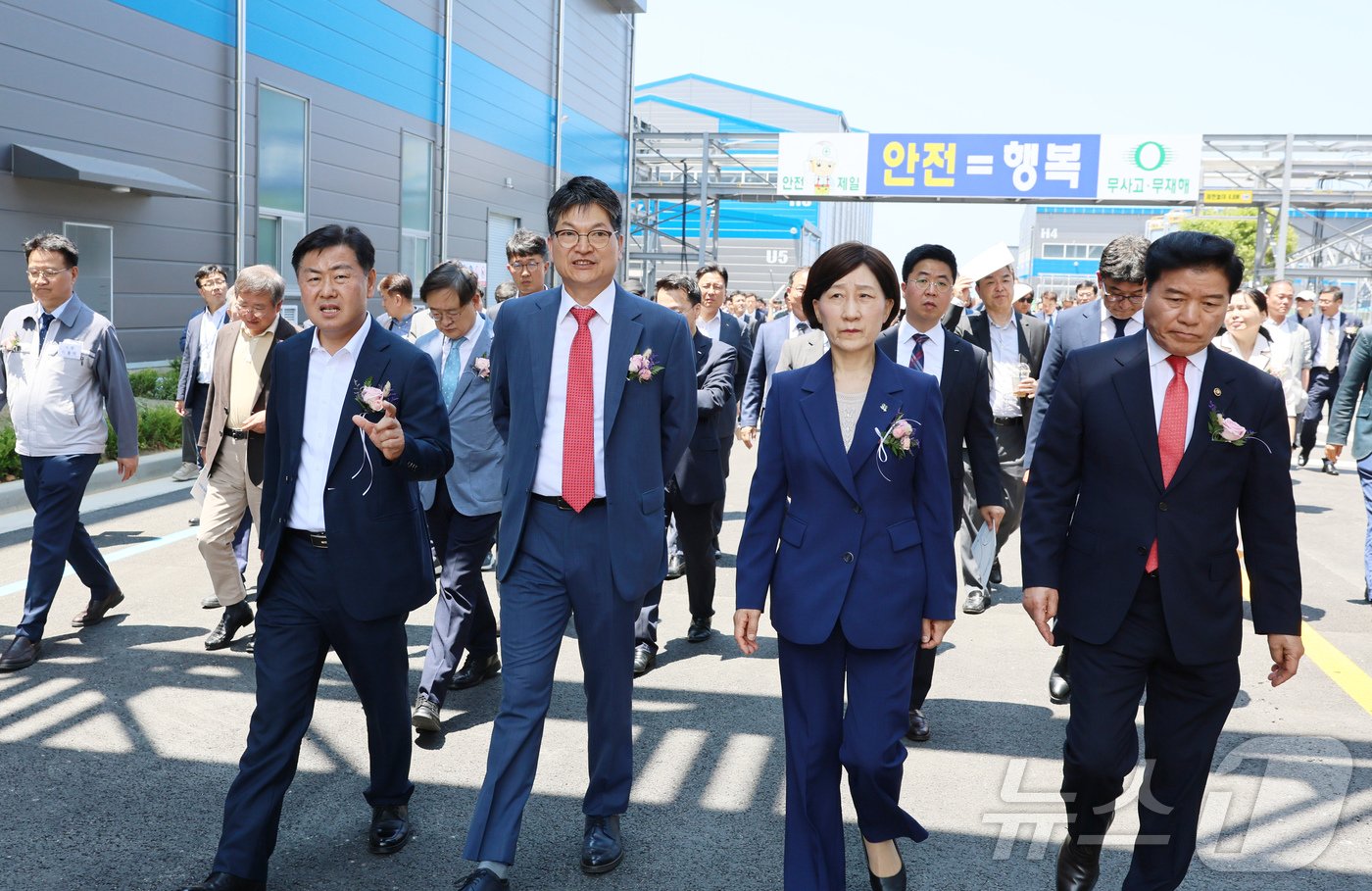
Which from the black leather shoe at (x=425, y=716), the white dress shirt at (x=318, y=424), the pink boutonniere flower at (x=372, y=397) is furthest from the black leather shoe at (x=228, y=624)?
the pink boutonniere flower at (x=372, y=397)

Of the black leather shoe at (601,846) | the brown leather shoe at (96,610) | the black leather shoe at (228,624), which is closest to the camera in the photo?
the black leather shoe at (601,846)

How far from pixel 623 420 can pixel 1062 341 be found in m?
3.07

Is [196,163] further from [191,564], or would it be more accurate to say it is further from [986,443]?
[986,443]

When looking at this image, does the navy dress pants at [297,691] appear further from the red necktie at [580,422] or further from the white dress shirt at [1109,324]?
the white dress shirt at [1109,324]

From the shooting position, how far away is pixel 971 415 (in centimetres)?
475

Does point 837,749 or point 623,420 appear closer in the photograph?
point 837,749

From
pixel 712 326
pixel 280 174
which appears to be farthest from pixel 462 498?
pixel 280 174

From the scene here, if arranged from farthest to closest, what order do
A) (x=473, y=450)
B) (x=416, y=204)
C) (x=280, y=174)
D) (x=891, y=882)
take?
1. (x=416, y=204)
2. (x=280, y=174)
3. (x=473, y=450)
4. (x=891, y=882)

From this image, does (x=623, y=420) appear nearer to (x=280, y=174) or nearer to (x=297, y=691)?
(x=297, y=691)

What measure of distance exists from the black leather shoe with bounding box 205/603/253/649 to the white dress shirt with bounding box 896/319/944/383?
358 centimetres

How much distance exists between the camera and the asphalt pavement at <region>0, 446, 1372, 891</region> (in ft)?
12.2

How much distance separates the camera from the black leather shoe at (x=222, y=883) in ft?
10.9

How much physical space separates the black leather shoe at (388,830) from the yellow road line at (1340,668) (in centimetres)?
397

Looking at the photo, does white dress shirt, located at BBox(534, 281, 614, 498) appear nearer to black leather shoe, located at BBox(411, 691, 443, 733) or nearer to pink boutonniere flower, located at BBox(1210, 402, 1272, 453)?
black leather shoe, located at BBox(411, 691, 443, 733)
